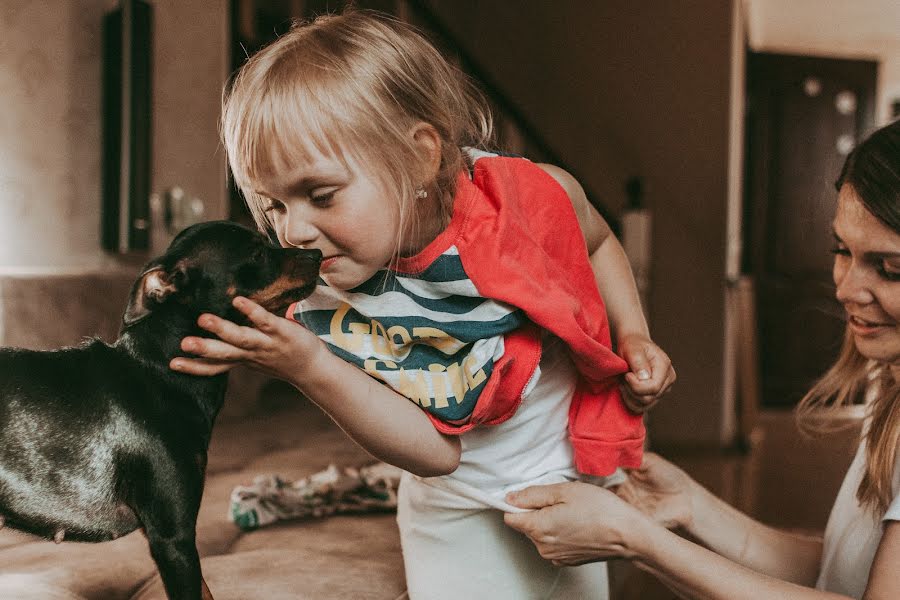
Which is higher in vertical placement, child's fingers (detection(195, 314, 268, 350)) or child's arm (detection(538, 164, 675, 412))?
child's fingers (detection(195, 314, 268, 350))

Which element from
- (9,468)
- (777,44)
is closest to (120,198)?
(9,468)

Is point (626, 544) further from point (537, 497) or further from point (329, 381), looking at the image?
point (329, 381)

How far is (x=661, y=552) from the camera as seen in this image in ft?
2.88

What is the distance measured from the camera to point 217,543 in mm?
1206

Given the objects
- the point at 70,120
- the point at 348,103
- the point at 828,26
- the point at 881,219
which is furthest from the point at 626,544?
the point at 828,26

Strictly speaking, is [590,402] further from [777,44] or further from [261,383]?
[777,44]

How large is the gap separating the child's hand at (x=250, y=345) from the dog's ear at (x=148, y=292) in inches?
1.6

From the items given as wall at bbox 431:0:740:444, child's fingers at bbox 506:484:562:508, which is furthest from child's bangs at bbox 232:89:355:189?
wall at bbox 431:0:740:444

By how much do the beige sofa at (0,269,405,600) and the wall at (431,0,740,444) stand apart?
10.0ft

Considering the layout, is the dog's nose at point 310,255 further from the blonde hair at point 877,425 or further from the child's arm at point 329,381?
the blonde hair at point 877,425

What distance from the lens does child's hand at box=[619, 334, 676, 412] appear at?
97 centimetres

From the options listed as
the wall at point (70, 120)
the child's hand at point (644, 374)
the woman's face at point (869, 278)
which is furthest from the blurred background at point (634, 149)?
the woman's face at point (869, 278)

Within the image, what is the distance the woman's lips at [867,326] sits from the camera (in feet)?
3.02

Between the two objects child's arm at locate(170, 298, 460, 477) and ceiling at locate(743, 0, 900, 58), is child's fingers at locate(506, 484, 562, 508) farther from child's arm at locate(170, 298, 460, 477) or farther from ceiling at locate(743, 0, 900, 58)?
ceiling at locate(743, 0, 900, 58)
